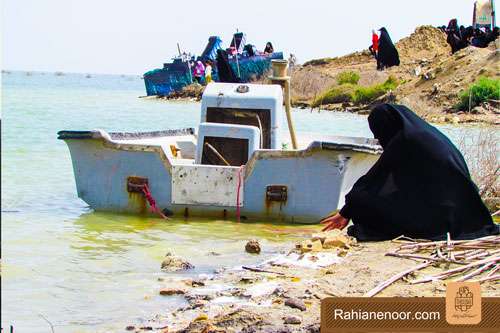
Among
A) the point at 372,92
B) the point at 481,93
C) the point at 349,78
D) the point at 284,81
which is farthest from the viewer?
the point at 349,78

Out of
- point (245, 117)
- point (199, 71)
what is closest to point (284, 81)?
point (245, 117)

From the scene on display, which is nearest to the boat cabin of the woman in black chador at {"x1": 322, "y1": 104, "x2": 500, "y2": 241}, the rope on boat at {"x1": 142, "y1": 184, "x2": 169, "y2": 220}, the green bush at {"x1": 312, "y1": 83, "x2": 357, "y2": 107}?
the rope on boat at {"x1": 142, "y1": 184, "x2": 169, "y2": 220}

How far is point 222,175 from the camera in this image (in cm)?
1063

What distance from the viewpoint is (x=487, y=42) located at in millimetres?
35562

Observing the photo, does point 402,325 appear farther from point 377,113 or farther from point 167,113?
point 167,113

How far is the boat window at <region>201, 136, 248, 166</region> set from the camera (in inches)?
444

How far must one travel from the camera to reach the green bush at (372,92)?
36.7 metres

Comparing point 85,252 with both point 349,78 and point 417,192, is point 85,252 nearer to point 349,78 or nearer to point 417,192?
point 417,192

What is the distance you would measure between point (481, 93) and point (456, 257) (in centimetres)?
2155

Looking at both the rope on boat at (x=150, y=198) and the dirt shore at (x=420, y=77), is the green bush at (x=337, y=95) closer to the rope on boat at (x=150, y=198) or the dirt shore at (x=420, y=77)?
the dirt shore at (x=420, y=77)

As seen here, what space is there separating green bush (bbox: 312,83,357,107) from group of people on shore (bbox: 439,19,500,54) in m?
4.43

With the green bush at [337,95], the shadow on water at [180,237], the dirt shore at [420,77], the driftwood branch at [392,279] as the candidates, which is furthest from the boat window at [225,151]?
the green bush at [337,95]

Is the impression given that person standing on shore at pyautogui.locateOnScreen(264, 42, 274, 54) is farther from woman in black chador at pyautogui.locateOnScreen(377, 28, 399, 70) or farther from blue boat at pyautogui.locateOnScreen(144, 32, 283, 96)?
woman in black chador at pyautogui.locateOnScreen(377, 28, 399, 70)

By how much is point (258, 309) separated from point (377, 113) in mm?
2166
